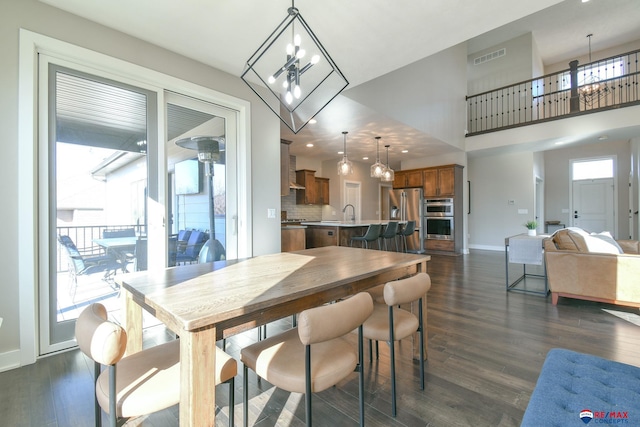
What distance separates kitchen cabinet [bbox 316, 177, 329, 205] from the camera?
8500mm

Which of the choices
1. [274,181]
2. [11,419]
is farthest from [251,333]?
[274,181]

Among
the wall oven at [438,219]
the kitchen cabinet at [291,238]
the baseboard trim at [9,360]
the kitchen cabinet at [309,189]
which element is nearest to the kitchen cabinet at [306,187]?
the kitchen cabinet at [309,189]

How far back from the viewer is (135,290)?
52.2 inches

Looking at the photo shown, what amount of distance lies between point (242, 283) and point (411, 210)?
23.4 ft

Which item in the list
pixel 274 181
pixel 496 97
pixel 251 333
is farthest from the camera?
pixel 496 97

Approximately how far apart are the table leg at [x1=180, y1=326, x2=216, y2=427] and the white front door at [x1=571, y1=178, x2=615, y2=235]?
→ 1129 centimetres

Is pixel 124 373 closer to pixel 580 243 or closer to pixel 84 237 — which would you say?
pixel 84 237

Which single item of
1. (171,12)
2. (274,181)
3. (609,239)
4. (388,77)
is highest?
(388,77)

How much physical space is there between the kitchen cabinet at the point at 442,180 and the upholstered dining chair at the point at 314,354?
686 cm

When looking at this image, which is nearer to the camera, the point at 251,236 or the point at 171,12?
the point at 171,12

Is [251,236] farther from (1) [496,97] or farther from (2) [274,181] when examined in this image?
(1) [496,97]

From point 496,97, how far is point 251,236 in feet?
→ 27.6

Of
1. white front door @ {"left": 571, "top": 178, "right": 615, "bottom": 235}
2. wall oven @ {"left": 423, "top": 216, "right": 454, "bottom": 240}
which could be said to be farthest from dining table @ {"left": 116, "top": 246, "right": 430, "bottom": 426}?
white front door @ {"left": 571, "top": 178, "right": 615, "bottom": 235}

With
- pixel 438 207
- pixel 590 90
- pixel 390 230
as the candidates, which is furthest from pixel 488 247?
pixel 590 90
